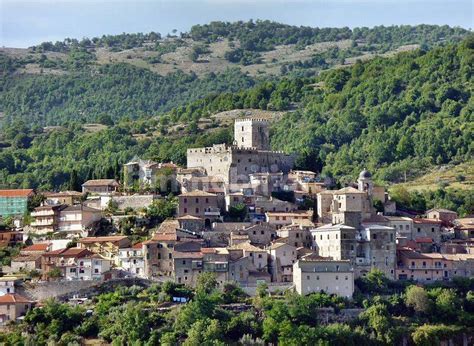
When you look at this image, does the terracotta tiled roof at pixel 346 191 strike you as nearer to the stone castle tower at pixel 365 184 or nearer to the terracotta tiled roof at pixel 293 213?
the stone castle tower at pixel 365 184

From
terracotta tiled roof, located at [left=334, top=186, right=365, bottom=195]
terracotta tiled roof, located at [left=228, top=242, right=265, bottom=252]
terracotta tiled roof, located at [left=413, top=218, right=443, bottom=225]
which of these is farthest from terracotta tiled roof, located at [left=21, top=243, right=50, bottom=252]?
terracotta tiled roof, located at [left=413, top=218, right=443, bottom=225]

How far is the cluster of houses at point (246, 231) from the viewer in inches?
2707

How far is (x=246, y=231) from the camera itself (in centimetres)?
7238

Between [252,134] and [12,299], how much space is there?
23322mm

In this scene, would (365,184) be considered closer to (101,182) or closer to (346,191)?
(346,191)

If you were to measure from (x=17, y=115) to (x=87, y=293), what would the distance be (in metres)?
99.1

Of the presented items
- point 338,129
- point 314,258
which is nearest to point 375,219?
point 314,258

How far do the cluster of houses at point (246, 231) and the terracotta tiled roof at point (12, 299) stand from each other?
13cm

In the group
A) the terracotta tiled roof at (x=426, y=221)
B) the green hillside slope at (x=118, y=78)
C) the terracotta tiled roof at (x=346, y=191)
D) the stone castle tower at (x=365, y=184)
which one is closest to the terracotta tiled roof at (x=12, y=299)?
the terracotta tiled roof at (x=346, y=191)

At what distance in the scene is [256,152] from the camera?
80.9 metres

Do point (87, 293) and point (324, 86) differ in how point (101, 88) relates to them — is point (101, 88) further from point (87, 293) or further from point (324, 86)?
point (87, 293)

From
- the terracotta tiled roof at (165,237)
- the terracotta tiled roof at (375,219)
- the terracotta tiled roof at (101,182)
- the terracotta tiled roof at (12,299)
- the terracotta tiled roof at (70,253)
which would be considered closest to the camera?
the terracotta tiled roof at (12,299)

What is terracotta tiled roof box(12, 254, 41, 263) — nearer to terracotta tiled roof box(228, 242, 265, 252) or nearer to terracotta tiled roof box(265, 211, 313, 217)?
terracotta tiled roof box(228, 242, 265, 252)

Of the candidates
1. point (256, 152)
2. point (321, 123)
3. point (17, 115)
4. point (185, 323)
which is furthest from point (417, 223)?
point (17, 115)
